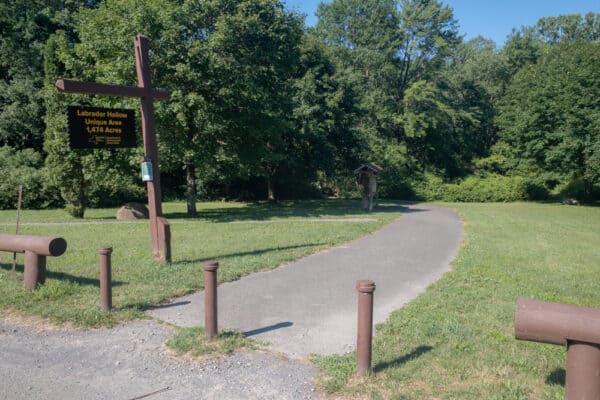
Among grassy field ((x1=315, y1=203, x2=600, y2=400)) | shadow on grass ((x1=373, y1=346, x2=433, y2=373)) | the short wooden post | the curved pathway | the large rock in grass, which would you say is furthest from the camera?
the large rock in grass

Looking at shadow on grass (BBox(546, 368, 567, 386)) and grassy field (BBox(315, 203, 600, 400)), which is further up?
grassy field (BBox(315, 203, 600, 400))

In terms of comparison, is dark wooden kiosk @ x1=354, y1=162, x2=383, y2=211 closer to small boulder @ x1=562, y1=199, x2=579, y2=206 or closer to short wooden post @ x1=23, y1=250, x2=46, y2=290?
short wooden post @ x1=23, y1=250, x2=46, y2=290

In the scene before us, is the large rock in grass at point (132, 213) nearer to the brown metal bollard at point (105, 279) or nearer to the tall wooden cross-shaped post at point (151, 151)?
the tall wooden cross-shaped post at point (151, 151)

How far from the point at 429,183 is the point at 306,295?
1237 inches

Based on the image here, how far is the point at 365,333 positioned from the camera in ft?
14.3

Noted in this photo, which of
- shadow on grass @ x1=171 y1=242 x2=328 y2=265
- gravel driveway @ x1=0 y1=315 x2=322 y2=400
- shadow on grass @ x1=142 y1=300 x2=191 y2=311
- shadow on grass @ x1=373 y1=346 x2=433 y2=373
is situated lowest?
gravel driveway @ x1=0 y1=315 x2=322 y2=400

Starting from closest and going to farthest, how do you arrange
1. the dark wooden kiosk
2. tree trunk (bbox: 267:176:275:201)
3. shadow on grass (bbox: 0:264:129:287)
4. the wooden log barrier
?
the wooden log barrier
shadow on grass (bbox: 0:264:129:287)
the dark wooden kiosk
tree trunk (bbox: 267:176:275:201)

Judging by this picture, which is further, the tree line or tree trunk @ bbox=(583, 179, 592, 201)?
tree trunk @ bbox=(583, 179, 592, 201)

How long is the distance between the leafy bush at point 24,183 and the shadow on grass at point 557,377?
87.7 ft

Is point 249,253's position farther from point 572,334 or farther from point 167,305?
point 572,334

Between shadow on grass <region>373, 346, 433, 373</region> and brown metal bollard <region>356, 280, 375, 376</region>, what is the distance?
20cm

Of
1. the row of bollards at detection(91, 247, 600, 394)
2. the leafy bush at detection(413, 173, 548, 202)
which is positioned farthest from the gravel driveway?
the leafy bush at detection(413, 173, 548, 202)

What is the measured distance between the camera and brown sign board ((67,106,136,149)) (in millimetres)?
8109

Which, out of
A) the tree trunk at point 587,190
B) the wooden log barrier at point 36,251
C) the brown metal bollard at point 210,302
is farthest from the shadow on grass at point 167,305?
the tree trunk at point 587,190
